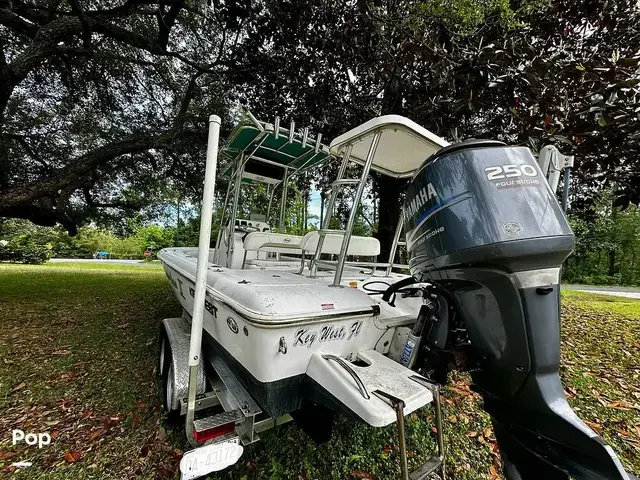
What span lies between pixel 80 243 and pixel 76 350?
2770 cm

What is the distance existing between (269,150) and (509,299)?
290 cm

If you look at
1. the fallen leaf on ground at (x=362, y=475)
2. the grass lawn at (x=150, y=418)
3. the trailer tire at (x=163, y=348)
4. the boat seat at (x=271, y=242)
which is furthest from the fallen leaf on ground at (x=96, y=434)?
the fallen leaf on ground at (x=362, y=475)

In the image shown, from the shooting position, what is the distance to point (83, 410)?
2.55 m

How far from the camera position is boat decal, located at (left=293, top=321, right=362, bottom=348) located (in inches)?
62.2

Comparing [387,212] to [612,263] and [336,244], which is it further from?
[612,263]

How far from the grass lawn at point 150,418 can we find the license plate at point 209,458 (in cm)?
70

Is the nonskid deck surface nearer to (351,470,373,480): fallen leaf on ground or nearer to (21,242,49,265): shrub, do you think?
(351,470,373,480): fallen leaf on ground

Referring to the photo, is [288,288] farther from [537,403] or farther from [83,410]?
[83,410]

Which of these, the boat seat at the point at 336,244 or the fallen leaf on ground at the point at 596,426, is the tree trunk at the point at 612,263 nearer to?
the fallen leaf on ground at the point at 596,426

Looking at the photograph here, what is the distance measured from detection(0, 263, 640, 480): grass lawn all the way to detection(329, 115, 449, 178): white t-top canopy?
7.06 feet

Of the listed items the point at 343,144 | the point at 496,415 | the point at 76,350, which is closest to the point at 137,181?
the point at 76,350

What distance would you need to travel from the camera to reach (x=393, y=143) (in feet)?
7.47

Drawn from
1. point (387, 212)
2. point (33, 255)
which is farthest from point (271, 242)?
point (33, 255)

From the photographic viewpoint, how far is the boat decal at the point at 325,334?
158cm
